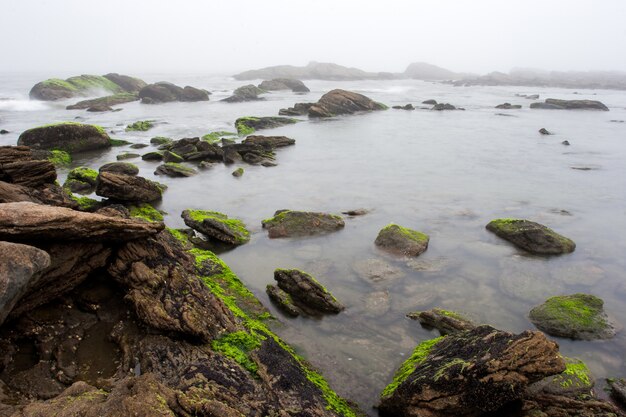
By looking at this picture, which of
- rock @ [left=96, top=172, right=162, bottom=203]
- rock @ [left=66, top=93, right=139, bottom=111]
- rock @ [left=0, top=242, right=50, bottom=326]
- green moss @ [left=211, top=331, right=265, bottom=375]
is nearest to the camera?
rock @ [left=0, top=242, right=50, bottom=326]

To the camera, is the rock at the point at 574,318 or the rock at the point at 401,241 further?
the rock at the point at 401,241

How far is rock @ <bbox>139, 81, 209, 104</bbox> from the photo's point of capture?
85188 mm

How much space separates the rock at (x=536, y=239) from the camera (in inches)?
701

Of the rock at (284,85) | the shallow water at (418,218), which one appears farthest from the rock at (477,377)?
the rock at (284,85)

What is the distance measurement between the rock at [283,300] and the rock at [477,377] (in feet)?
14.4

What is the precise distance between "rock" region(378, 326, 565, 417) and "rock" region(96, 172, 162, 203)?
15474mm

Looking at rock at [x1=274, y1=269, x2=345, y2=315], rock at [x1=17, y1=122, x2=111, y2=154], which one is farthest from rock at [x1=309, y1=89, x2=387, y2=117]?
rock at [x1=274, y1=269, x2=345, y2=315]

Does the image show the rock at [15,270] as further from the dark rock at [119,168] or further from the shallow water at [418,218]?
the dark rock at [119,168]

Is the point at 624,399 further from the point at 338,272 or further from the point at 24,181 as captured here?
the point at 24,181

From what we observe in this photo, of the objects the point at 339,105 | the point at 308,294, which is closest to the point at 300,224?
the point at 308,294

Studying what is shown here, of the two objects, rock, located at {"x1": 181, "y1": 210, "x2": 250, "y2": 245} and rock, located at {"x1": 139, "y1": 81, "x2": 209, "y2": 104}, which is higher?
rock, located at {"x1": 139, "y1": 81, "x2": 209, "y2": 104}

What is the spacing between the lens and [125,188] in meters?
19.6

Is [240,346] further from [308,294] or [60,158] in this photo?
[60,158]

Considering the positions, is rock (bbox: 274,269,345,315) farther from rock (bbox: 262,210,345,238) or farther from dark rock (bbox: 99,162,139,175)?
dark rock (bbox: 99,162,139,175)
